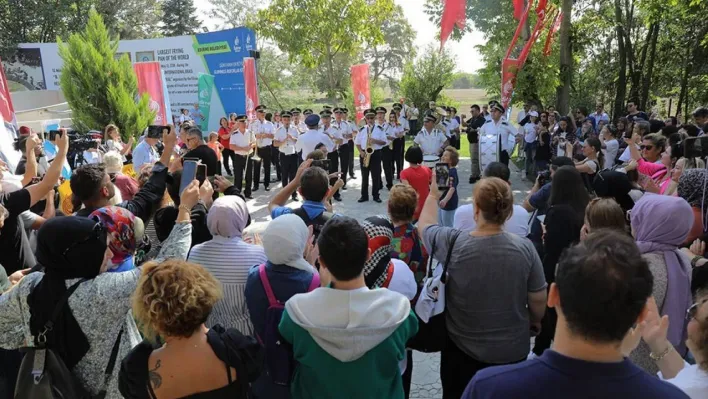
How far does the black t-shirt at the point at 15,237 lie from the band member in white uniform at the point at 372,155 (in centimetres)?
731

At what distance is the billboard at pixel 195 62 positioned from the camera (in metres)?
19.3

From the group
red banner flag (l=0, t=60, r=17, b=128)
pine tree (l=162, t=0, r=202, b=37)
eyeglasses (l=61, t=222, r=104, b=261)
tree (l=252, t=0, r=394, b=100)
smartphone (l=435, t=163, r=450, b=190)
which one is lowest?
eyeglasses (l=61, t=222, r=104, b=261)

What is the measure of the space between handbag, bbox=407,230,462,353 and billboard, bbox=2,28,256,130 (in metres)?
17.5

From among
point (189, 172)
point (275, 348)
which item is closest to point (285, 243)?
point (275, 348)

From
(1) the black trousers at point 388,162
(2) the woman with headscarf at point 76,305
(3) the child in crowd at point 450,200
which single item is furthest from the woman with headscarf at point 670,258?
(1) the black trousers at point 388,162

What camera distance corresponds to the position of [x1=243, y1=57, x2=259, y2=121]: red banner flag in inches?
581

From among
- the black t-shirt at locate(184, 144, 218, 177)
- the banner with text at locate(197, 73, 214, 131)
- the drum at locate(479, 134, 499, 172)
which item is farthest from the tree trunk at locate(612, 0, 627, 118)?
the black t-shirt at locate(184, 144, 218, 177)

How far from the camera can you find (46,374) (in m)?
2.12

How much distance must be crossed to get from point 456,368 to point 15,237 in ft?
9.87

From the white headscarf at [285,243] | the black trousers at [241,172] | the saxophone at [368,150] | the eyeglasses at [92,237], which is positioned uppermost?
the eyeglasses at [92,237]

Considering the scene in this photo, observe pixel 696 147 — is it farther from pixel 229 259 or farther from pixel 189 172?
pixel 189 172

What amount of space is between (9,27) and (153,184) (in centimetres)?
3478

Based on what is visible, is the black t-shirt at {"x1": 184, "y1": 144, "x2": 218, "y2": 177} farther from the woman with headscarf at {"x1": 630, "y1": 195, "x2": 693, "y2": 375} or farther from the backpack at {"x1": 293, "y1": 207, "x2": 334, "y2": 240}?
the woman with headscarf at {"x1": 630, "y1": 195, "x2": 693, "y2": 375}

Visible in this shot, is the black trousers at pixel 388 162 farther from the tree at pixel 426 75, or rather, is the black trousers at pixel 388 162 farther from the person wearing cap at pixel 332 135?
the tree at pixel 426 75
